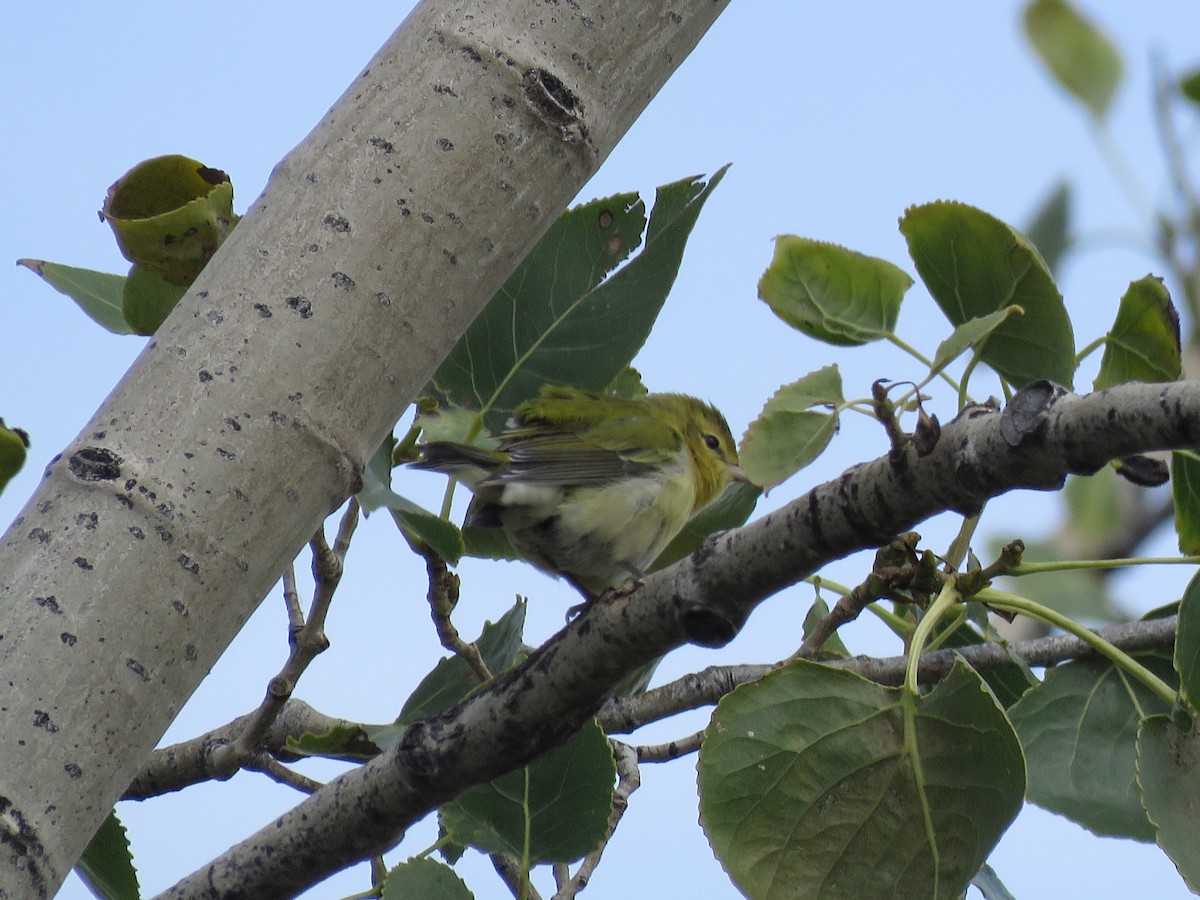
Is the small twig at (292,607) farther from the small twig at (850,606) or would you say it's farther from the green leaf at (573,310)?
the small twig at (850,606)

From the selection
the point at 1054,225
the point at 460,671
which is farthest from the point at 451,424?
the point at 1054,225

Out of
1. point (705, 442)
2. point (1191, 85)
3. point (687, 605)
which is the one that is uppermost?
point (705, 442)

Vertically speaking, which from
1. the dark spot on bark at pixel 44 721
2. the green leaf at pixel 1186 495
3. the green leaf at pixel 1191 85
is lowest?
the dark spot on bark at pixel 44 721

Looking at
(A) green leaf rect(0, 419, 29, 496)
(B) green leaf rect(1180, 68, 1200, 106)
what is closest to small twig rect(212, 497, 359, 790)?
(A) green leaf rect(0, 419, 29, 496)

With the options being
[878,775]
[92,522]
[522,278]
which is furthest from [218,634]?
[522,278]

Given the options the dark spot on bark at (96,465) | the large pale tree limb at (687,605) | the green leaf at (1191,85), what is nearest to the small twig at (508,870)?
the large pale tree limb at (687,605)

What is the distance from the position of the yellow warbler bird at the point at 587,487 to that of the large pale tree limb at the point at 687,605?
3.71ft

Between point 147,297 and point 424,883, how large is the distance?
103cm

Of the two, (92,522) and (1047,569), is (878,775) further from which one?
(92,522)

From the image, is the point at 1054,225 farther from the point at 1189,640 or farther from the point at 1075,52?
the point at 1189,640

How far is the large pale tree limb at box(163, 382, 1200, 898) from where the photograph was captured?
115cm

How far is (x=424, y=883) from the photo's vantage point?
188 centimetres

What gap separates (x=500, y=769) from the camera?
67.2 inches

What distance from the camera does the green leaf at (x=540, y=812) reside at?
6.46ft
